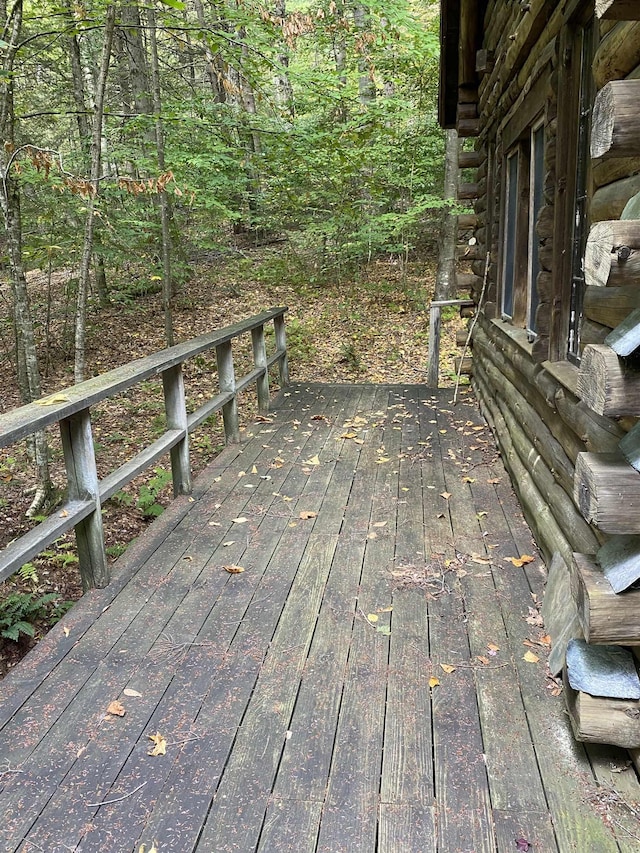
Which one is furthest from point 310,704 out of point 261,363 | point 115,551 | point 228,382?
point 261,363

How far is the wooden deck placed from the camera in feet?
6.59

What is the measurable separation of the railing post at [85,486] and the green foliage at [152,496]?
1.80 metres

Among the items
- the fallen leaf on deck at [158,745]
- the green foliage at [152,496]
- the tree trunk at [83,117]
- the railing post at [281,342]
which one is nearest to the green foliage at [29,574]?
the green foliage at [152,496]

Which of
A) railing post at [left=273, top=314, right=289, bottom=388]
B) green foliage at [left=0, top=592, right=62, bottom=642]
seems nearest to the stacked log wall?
railing post at [left=273, top=314, right=289, bottom=388]

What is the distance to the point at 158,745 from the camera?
236 centimetres

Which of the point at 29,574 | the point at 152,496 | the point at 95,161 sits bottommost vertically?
the point at 29,574

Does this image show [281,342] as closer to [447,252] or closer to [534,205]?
[534,205]

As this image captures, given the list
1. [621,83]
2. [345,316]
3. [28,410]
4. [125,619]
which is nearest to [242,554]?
[125,619]

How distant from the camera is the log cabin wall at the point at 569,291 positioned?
1.89m

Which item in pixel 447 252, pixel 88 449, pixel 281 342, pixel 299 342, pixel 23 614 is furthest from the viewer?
pixel 447 252

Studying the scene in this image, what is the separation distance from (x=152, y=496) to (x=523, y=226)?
4.29m

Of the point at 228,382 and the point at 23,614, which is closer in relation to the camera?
the point at 23,614

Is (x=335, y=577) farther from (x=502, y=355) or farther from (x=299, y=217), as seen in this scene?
(x=299, y=217)

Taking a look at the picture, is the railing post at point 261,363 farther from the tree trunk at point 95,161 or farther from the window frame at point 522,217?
the window frame at point 522,217
